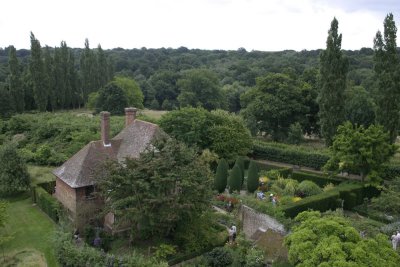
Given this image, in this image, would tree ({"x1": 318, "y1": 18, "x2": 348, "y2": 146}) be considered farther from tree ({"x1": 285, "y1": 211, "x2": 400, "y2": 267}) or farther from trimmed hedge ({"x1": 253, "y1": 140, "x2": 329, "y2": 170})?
tree ({"x1": 285, "y1": 211, "x2": 400, "y2": 267})

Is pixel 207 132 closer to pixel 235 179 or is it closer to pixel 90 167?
pixel 235 179

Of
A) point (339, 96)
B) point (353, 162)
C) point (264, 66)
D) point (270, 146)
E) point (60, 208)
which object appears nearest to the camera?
point (60, 208)

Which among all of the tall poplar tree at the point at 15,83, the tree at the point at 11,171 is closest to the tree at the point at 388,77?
the tree at the point at 11,171

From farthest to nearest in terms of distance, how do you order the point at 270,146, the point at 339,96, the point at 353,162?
the point at 270,146 < the point at 339,96 < the point at 353,162

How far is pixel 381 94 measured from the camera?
29266mm

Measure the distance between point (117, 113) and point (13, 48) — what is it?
17558 millimetres

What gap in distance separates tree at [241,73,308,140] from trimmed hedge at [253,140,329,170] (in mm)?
5698

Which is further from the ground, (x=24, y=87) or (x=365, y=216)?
(x=24, y=87)

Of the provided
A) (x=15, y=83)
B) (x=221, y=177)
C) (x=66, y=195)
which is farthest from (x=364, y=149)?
(x=15, y=83)

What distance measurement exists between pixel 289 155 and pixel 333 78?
851 cm

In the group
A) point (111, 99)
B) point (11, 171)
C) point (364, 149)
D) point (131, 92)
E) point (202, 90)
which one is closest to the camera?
point (364, 149)

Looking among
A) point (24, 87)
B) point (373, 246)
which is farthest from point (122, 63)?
point (373, 246)

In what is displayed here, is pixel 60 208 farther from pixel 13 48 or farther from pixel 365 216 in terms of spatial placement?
pixel 13 48

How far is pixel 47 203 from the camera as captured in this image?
81.7 feet
